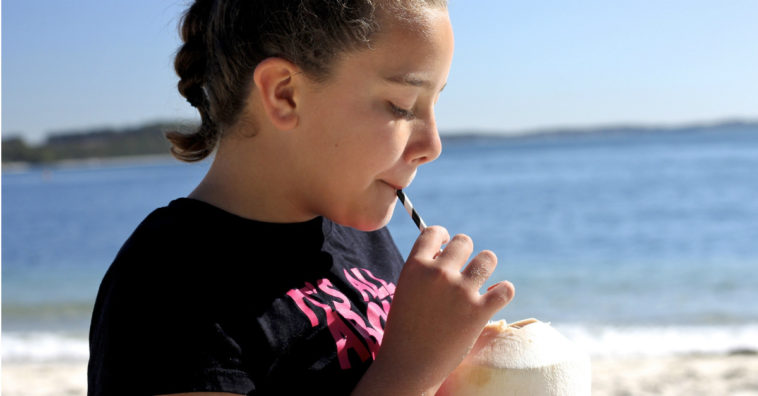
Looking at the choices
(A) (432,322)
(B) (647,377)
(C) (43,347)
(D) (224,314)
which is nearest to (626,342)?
(B) (647,377)

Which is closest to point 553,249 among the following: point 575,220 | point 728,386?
point 575,220

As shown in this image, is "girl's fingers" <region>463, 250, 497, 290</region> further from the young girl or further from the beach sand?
the beach sand

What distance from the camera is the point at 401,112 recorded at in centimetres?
115

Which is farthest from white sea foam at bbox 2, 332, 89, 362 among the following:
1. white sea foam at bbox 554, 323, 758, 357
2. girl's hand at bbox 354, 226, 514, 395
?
girl's hand at bbox 354, 226, 514, 395

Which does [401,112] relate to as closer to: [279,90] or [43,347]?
[279,90]

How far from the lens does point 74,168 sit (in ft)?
225

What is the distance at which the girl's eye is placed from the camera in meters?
1.14

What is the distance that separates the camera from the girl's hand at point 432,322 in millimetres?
1019

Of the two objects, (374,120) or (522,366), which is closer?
(522,366)

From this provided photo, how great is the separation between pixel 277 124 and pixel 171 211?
0.70ft

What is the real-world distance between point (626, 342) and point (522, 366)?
229 inches

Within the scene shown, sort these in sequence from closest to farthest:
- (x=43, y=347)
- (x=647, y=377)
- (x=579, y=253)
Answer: (x=647, y=377)
(x=43, y=347)
(x=579, y=253)

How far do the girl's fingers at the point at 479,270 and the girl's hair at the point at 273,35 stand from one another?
367mm

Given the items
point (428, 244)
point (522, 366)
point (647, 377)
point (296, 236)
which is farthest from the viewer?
point (647, 377)
